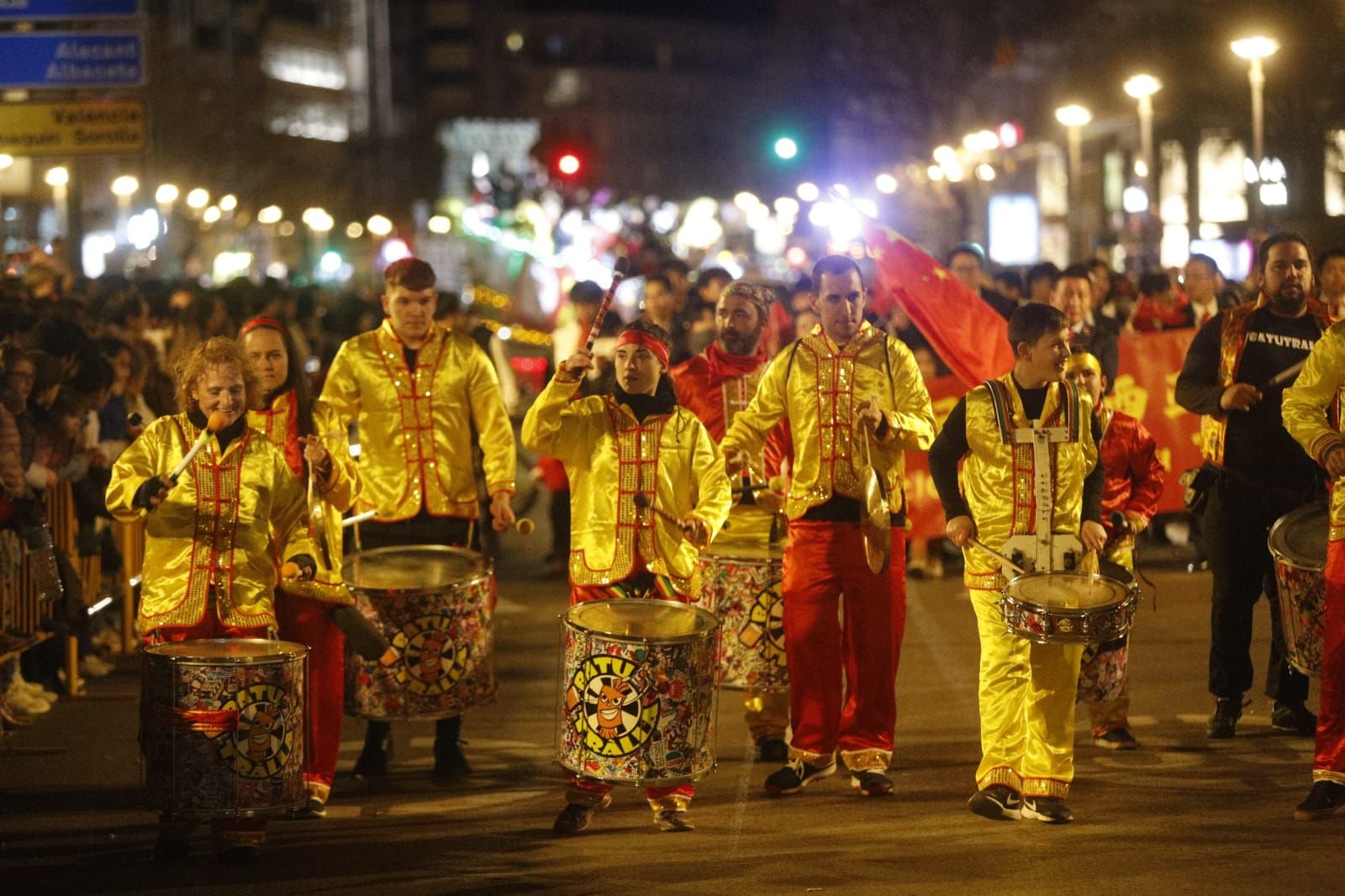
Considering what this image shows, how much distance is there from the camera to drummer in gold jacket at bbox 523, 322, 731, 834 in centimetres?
749

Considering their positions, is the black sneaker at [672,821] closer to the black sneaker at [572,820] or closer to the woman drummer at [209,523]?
the black sneaker at [572,820]

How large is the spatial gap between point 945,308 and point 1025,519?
3.31 m

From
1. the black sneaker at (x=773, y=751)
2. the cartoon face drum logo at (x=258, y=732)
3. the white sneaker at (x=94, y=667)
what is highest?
the cartoon face drum logo at (x=258, y=732)

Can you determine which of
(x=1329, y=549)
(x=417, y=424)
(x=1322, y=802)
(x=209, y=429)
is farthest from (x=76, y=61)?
(x=1322, y=802)

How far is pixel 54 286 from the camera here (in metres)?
17.3

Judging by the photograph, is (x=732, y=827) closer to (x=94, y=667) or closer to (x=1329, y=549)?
(x=1329, y=549)

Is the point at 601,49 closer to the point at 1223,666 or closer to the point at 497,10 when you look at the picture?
the point at 497,10

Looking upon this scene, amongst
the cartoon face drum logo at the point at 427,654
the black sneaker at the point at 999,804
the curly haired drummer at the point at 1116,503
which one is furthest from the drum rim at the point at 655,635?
the curly haired drummer at the point at 1116,503

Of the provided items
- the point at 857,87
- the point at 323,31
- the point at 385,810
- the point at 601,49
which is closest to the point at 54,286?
the point at 385,810

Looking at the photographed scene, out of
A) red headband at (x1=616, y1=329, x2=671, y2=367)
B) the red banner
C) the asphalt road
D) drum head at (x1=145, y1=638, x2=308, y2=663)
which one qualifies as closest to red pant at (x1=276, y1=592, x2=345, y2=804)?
the asphalt road

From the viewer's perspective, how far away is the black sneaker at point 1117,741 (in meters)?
8.68

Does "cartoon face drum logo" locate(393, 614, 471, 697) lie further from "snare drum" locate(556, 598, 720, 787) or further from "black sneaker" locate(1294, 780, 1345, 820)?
"black sneaker" locate(1294, 780, 1345, 820)

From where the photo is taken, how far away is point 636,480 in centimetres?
755

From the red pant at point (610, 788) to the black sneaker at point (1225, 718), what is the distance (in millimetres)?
2713
